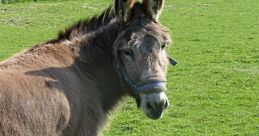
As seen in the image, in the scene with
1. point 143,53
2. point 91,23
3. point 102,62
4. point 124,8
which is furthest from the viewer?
point 91,23

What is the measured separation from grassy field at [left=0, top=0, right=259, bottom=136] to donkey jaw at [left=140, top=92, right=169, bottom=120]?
2.75ft

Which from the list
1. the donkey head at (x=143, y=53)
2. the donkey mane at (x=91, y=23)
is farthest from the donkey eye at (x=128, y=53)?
the donkey mane at (x=91, y=23)

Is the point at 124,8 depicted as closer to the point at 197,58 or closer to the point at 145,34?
the point at 145,34

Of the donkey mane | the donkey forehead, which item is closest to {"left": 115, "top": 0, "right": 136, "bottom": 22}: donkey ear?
the donkey forehead

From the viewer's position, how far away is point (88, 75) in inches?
219

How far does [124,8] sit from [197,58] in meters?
10.6

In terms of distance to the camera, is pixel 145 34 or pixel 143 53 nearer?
pixel 143 53

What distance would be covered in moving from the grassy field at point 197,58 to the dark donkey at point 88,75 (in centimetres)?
48

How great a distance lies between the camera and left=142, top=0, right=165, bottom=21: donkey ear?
5.59 m

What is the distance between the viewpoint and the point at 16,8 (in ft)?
97.1

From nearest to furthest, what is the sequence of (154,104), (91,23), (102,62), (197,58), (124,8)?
1. (154,104)
2. (124,8)
3. (102,62)
4. (91,23)
5. (197,58)

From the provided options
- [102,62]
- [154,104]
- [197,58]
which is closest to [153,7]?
[102,62]

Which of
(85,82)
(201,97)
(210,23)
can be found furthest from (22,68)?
(210,23)

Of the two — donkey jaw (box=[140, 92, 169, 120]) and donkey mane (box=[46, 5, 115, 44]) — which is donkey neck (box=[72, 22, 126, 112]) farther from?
donkey jaw (box=[140, 92, 169, 120])
